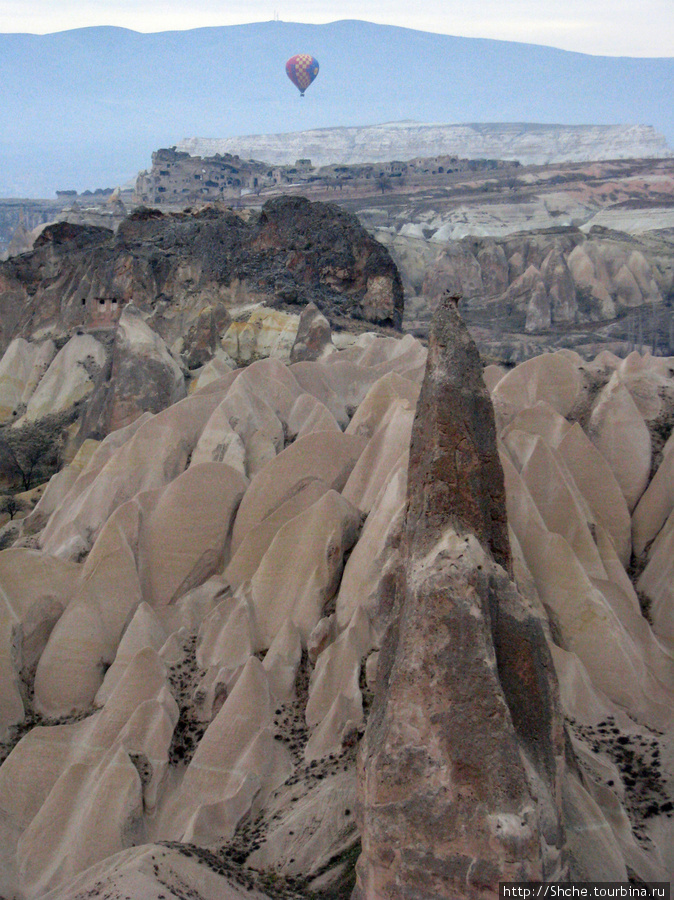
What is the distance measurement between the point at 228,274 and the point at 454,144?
128370 millimetres

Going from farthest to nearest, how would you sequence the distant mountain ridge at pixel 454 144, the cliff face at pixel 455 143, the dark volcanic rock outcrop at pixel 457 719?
the cliff face at pixel 455 143 < the distant mountain ridge at pixel 454 144 < the dark volcanic rock outcrop at pixel 457 719

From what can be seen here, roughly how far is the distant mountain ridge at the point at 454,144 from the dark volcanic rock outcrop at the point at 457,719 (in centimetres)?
12131

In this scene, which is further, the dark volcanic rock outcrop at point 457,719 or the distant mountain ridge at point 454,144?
the distant mountain ridge at point 454,144

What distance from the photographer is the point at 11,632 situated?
11266 mm

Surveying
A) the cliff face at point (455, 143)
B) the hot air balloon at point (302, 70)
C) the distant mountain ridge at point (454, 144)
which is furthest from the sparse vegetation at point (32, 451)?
the cliff face at point (455, 143)

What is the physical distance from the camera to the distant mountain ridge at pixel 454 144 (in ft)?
419

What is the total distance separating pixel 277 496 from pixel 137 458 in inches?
120

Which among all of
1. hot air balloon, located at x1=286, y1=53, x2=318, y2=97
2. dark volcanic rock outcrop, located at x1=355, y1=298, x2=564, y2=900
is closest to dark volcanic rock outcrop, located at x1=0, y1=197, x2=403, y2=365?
dark volcanic rock outcrop, located at x1=355, y1=298, x2=564, y2=900

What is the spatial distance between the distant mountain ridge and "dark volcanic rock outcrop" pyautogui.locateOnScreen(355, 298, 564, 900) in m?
121

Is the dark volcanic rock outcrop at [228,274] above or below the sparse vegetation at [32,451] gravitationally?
above

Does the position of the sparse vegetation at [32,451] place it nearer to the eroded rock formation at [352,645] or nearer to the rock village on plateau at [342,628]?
the rock village on plateau at [342,628]

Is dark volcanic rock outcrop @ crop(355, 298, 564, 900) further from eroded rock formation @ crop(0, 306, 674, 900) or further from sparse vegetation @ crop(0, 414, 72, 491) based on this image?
sparse vegetation @ crop(0, 414, 72, 491)

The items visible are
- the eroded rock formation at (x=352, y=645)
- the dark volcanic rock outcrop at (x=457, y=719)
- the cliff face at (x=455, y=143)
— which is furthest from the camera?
the cliff face at (x=455, y=143)

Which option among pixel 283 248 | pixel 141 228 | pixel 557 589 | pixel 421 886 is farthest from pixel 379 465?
pixel 141 228
